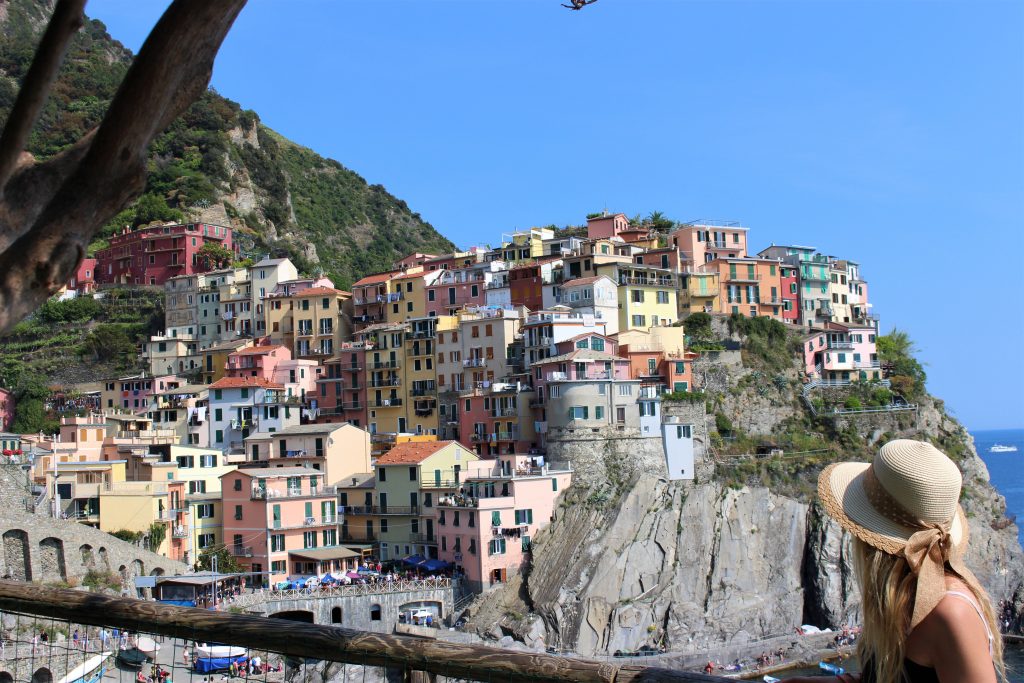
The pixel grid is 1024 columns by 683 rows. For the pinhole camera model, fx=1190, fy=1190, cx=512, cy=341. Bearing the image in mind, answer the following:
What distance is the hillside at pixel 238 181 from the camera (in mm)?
86250

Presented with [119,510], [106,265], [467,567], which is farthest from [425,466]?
[106,265]

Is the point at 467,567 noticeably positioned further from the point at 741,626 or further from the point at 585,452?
the point at 741,626

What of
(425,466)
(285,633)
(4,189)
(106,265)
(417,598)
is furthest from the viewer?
(106,265)

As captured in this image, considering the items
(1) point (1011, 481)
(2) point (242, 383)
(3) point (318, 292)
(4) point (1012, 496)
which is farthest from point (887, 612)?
(1) point (1011, 481)

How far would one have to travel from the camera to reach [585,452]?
47625 millimetres

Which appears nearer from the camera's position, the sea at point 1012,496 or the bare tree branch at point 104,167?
the bare tree branch at point 104,167

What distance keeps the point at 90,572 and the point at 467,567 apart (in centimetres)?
1341

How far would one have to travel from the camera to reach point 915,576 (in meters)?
3.40

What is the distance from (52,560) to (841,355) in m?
37.1

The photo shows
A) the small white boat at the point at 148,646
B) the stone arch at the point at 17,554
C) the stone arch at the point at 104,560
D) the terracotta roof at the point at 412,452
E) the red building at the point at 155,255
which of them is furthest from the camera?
the red building at the point at 155,255

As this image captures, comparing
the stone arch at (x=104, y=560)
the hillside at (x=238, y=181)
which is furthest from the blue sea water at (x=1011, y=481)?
the stone arch at (x=104, y=560)

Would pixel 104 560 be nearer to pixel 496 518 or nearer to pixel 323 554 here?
pixel 323 554

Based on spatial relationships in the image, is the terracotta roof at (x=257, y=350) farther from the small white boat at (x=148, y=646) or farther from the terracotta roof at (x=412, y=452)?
the small white boat at (x=148, y=646)

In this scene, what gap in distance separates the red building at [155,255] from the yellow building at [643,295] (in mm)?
29473
